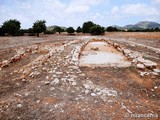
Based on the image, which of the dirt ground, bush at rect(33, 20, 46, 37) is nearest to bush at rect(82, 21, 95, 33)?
bush at rect(33, 20, 46, 37)

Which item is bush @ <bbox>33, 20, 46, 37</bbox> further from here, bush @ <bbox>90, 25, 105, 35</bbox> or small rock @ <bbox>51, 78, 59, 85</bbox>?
small rock @ <bbox>51, 78, 59, 85</bbox>

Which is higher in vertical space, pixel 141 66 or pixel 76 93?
pixel 141 66

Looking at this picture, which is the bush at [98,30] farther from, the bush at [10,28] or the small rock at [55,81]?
the small rock at [55,81]

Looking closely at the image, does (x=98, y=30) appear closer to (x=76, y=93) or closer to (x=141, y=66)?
(x=141, y=66)

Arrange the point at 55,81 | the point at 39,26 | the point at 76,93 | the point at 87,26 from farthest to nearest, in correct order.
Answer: the point at 87,26 → the point at 39,26 → the point at 55,81 → the point at 76,93

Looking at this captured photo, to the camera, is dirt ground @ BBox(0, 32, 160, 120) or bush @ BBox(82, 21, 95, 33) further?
bush @ BBox(82, 21, 95, 33)

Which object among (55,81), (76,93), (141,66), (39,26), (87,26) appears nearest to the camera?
(76,93)

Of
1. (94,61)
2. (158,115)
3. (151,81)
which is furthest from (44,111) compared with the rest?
(94,61)

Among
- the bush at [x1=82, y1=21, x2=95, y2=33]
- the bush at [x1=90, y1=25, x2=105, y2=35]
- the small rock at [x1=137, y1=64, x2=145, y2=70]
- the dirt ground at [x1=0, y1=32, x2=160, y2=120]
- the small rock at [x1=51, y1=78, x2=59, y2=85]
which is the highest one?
the bush at [x1=82, y1=21, x2=95, y2=33]

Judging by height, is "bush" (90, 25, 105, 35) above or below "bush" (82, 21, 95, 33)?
below

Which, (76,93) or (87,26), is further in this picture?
(87,26)

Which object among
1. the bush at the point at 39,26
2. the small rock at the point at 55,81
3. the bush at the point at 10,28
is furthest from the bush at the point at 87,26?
the small rock at the point at 55,81

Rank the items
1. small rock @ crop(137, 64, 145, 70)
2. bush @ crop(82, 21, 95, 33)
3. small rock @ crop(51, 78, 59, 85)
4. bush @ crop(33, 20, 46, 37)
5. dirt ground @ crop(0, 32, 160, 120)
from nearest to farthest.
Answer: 1. dirt ground @ crop(0, 32, 160, 120)
2. small rock @ crop(51, 78, 59, 85)
3. small rock @ crop(137, 64, 145, 70)
4. bush @ crop(33, 20, 46, 37)
5. bush @ crop(82, 21, 95, 33)

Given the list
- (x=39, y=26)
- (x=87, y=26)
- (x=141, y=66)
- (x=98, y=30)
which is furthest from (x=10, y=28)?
(x=141, y=66)
